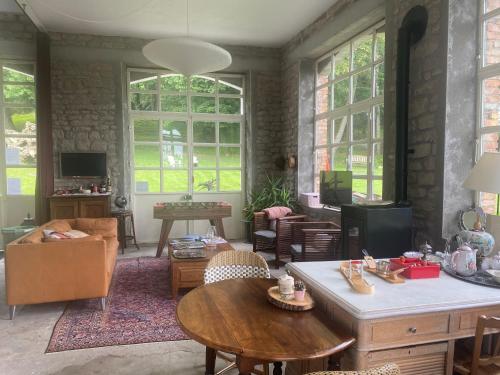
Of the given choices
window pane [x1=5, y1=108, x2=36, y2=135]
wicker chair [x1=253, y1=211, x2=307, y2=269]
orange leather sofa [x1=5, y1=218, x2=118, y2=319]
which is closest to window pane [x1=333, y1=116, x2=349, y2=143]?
wicker chair [x1=253, y1=211, x2=307, y2=269]

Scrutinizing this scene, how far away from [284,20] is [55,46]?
3864mm

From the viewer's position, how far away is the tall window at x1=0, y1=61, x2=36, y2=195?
5.84 metres

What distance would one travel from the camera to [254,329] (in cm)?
153

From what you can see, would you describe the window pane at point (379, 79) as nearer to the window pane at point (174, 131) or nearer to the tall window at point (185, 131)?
the tall window at point (185, 131)

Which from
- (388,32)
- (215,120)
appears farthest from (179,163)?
(388,32)

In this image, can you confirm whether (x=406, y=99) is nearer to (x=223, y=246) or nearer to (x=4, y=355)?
(x=223, y=246)

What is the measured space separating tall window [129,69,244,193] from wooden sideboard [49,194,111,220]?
0.88 meters

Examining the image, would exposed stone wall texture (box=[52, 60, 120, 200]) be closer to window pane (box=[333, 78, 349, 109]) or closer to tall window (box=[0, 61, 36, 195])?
tall window (box=[0, 61, 36, 195])

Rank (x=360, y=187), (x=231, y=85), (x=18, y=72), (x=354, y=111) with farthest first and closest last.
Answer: (x=231, y=85), (x=18, y=72), (x=354, y=111), (x=360, y=187)

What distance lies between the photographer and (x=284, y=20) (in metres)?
5.78

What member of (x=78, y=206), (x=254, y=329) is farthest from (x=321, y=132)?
(x=254, y=329)

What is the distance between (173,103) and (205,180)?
1.56m

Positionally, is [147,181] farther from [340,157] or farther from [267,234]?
[340,157]

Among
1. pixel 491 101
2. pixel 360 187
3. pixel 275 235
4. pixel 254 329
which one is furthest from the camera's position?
pixel 275 235
